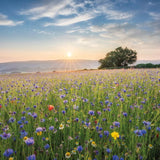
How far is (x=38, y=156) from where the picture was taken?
1647 millimetres

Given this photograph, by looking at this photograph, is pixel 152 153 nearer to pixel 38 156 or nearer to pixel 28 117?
pixel 38 156

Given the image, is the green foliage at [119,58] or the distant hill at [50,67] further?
the green foliage at [119,58]

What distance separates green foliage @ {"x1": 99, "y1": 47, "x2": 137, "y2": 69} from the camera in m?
48.1

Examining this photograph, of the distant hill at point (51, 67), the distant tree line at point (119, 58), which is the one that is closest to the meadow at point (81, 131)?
the distant hill at point (51, 67)

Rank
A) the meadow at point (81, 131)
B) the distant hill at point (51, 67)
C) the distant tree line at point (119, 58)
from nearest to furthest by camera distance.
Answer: the meadow at point (81, 131)
the distant hill at point (51, 67)
the distant tree line at point (119, 58)

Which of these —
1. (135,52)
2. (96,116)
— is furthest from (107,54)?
(96,116)

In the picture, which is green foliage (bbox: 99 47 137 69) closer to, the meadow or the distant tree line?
the distant tree line

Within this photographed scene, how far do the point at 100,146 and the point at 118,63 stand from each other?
49.0m

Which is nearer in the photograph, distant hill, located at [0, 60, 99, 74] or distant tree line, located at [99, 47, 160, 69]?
distant hill, located at [0, 60, 99, 74]

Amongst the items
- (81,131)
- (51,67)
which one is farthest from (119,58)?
(81,131)

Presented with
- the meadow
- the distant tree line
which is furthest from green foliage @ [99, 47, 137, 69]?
the meadow

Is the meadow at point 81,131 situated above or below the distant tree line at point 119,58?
below

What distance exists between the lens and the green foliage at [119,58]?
48.1 m

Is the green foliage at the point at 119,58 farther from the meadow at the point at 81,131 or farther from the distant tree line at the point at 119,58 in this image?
the meadow at the point at 81,131
